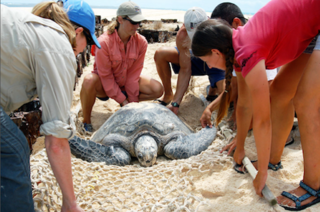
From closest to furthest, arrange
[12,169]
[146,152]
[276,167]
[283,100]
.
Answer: [12,169]
[283,100]
[276,167]
[146,152]

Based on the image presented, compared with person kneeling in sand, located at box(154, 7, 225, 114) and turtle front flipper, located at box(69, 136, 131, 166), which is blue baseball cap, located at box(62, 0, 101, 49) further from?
person kneeling in sand, located at box(154, 7, 225, 114)

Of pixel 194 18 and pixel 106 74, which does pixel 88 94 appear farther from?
pixel 194 18

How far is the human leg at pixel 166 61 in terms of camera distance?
3.08m

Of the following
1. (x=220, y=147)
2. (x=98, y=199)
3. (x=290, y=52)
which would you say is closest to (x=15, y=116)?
(x=98, y=199)

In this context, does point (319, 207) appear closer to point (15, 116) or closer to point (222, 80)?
point (222, 80)

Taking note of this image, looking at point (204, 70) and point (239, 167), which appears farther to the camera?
point (204, 70)

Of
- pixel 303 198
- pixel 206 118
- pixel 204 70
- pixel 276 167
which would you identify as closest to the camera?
pixel 303 198

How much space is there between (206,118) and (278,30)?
45.7 inches

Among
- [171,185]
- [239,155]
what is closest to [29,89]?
[171,185]

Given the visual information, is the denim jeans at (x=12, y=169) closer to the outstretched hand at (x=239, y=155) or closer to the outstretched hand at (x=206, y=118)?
the outstretched hand at (x=239, y=155)

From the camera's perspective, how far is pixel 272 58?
1310 mm

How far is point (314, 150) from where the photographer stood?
1.36 m

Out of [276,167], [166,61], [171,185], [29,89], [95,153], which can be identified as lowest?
[95,153]

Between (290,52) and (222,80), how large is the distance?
141 centimetres
